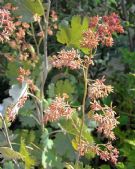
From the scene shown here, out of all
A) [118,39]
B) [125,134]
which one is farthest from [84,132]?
[118,39]

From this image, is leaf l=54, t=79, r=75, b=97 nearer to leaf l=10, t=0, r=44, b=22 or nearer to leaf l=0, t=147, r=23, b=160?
leaf l=10, t=0, r=44, b=22

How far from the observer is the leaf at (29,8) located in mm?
1606

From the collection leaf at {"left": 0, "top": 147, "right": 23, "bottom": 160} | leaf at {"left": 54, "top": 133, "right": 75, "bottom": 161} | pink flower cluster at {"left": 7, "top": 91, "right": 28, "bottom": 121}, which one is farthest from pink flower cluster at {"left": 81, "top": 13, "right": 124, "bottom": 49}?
leaf at {"left": 54, "top": 133, "right": 75, "bottom": 161}

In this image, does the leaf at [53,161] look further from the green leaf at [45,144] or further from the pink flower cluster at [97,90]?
the pink flower cluster at [97,90]

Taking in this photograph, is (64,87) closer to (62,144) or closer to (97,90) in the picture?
(62,144)

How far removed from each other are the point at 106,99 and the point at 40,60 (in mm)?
437

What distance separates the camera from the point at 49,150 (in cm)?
188

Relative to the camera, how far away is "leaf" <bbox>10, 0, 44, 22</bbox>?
1.61 metres

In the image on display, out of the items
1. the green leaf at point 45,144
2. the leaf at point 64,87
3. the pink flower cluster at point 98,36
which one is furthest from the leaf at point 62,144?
the pink flower cluster at point 98,36

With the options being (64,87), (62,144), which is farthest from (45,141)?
(64,87)

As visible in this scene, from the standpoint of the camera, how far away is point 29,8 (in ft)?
5.43

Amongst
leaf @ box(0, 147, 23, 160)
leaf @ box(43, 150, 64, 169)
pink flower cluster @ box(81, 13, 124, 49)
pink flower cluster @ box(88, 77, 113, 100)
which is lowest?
leaf @ box(43, 150, 64, 169)

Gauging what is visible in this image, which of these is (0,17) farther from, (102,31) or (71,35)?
(71,35)

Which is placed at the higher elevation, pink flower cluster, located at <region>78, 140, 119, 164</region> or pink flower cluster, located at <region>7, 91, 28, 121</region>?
pink flower cluster, located at <region>7, 91, 28, 121</region>
